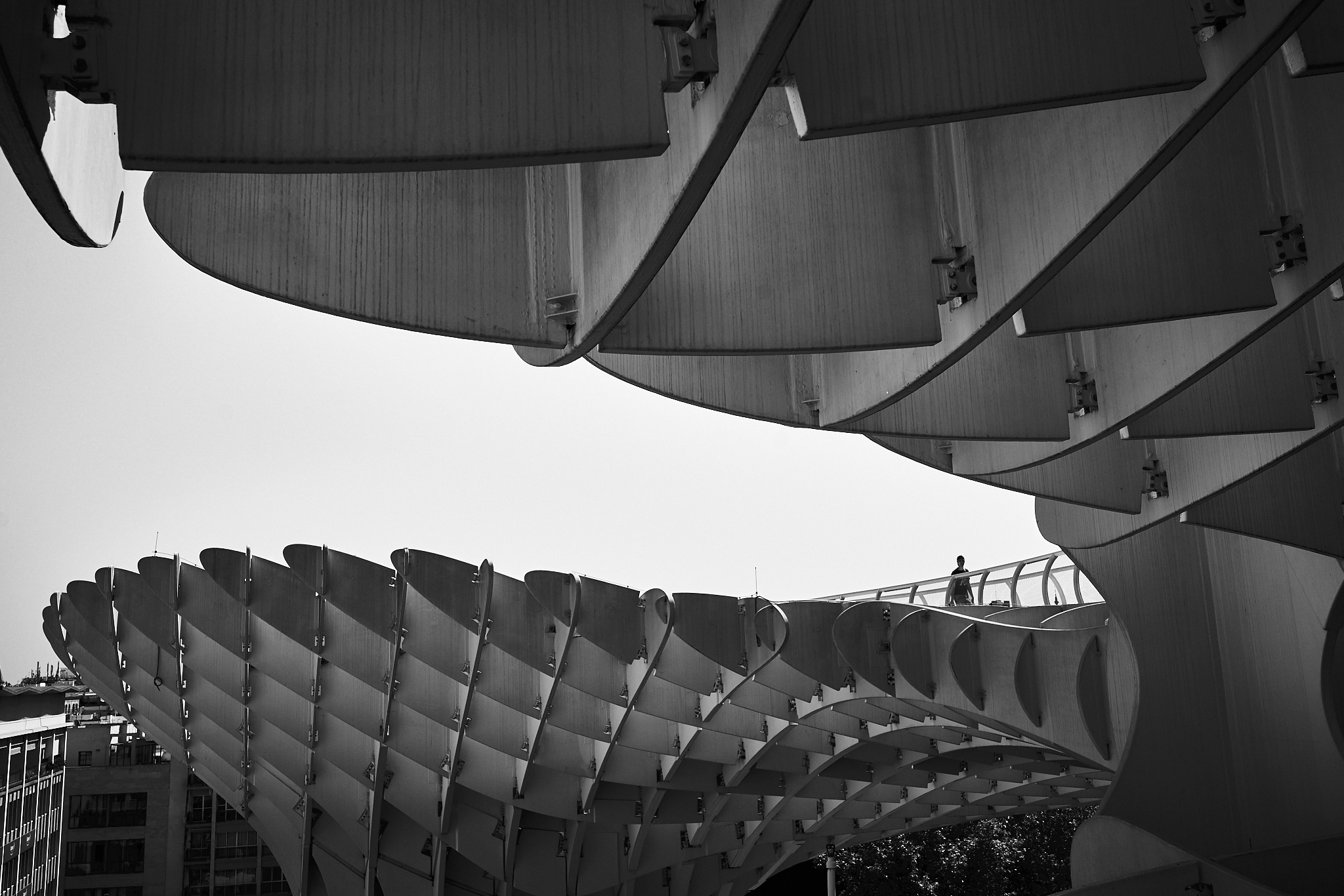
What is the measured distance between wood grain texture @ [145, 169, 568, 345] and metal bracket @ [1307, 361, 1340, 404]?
811 cm

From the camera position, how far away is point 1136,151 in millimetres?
6262

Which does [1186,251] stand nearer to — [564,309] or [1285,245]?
[1285,245]

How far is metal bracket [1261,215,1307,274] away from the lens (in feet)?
25.7

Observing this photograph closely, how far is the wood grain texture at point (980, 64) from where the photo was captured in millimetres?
5395

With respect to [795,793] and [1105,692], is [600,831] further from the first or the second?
[1105,692]

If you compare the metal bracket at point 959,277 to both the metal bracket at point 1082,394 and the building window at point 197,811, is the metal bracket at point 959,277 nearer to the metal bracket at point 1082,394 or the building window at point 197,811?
the metal bracket at point 1082,394

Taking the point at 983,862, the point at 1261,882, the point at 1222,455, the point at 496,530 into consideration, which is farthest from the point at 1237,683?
the point at 983,862

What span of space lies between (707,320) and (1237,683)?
1844 centimetres

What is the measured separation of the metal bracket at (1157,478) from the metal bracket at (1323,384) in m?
2.77

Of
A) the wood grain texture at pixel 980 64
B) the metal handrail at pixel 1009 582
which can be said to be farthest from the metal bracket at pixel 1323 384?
the metal handrail at pixel 1009 582

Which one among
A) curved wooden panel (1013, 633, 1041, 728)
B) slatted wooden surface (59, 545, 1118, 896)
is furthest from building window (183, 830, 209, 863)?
curved wooden panel (1013, 633, 1041, 728)

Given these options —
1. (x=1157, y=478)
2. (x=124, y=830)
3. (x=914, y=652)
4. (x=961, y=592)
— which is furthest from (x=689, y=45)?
(x=124, y=830)

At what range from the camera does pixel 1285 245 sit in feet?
25.8

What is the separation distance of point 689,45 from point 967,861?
217 ft
